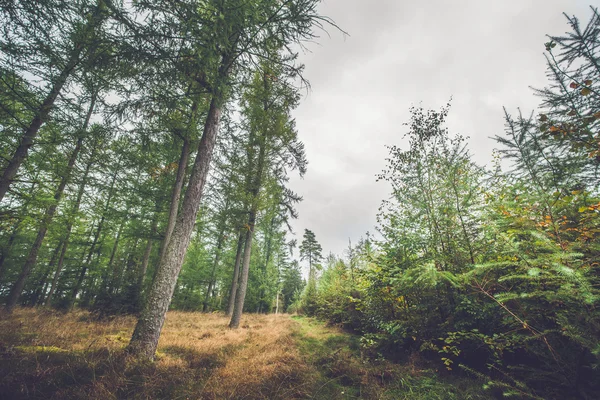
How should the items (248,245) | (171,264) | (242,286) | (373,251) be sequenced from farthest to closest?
(248,245) → (242,286) → (373,251) → (171,264)

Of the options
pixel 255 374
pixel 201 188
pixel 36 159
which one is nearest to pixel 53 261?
pixel 36 159

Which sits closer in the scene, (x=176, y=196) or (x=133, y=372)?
(x=133, y=372)

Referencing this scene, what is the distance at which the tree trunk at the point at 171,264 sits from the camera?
4594mm

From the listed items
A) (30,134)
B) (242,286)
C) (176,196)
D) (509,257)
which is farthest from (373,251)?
(30,134)

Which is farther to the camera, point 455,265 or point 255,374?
point 455,265

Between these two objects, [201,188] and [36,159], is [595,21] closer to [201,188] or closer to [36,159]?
[201,188]

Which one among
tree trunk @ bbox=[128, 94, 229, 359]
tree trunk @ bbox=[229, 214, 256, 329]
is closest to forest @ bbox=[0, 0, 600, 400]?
tree trunk @ bbox=[128, 94, 229, 359]

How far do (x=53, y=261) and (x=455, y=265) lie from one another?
25839 mm

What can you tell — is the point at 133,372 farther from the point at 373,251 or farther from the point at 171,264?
the point at 373,251

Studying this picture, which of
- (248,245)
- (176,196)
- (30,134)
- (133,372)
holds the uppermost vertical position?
(30,134)

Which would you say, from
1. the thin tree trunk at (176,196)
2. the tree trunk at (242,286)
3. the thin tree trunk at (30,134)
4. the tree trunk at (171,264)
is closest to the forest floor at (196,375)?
the tree trunk at (171,264)

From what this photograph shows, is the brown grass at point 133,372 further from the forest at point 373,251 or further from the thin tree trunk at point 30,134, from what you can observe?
the thin tree trunk at point 30,134

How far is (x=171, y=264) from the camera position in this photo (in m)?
5.09

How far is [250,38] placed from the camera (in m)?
5.16
